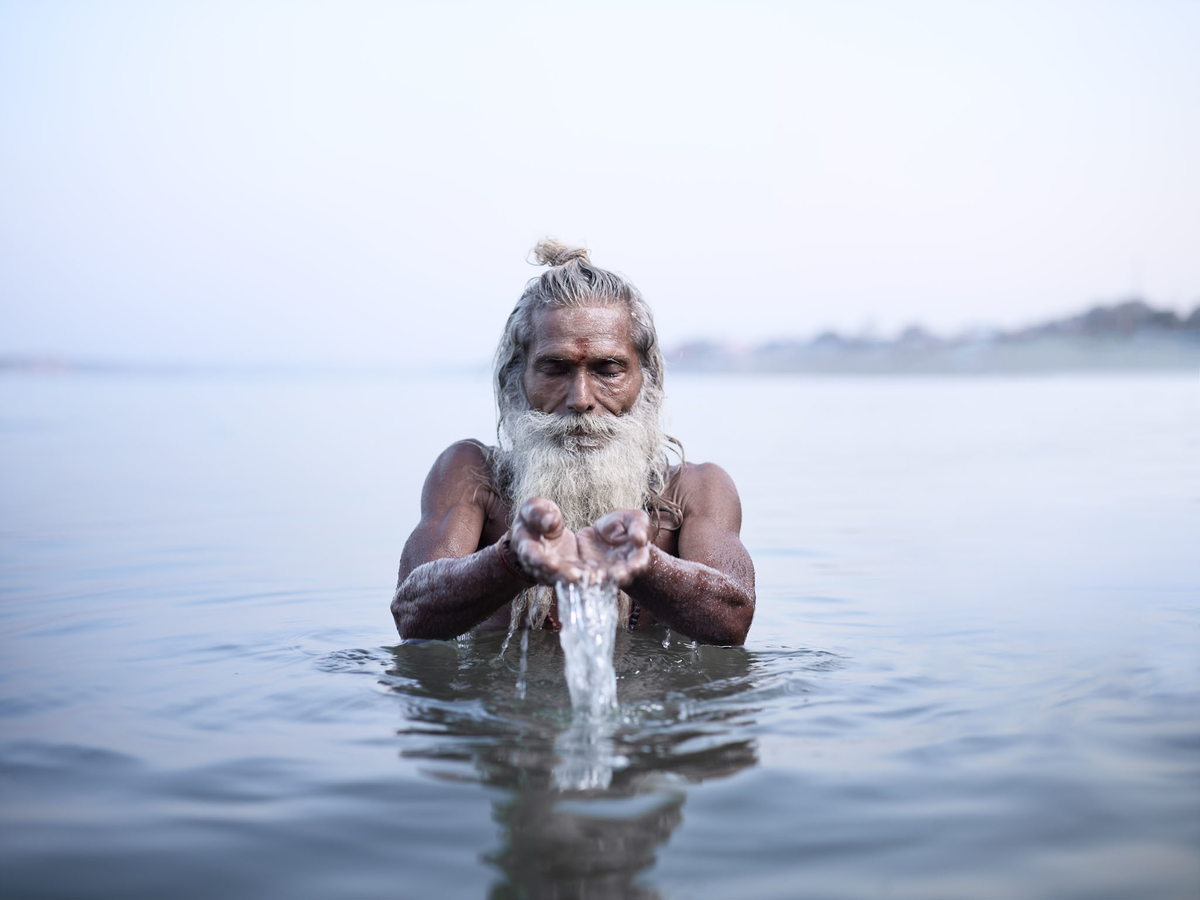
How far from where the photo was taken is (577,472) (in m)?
4.55

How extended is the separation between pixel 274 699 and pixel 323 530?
17.0ft

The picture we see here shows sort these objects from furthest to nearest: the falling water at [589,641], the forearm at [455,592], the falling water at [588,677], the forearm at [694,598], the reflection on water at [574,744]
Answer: the forearm at [694,598], the forearm at [455,592], the falling water at [589,641], the falling water at [588,677], the reflection on water at [574,744]

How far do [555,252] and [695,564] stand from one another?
6.17 feet

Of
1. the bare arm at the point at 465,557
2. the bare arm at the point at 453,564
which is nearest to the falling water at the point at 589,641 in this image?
the bare arm at the point at 465,557

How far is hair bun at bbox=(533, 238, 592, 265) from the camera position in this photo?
5.04 meters

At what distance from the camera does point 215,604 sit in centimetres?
598

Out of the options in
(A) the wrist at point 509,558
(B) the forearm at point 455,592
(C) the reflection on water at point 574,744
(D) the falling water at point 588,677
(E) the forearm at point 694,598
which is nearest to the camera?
(C) the reflection on water at point 574,744

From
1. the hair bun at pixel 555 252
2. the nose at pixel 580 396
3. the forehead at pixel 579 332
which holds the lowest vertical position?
the nose at pixel 580 396

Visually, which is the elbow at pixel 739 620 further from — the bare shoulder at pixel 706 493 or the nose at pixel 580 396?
the nose at pixel 580 396

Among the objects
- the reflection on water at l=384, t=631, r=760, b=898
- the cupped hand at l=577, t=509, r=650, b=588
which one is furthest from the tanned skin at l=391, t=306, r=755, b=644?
the reflection on water at l=384, t=631, r=760, b=898

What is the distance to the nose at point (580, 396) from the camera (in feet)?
15.0

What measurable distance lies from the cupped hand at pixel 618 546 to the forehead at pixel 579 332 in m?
1.40

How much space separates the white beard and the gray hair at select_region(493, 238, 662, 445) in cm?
28

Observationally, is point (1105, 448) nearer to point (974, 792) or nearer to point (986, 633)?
point (986, 633)
